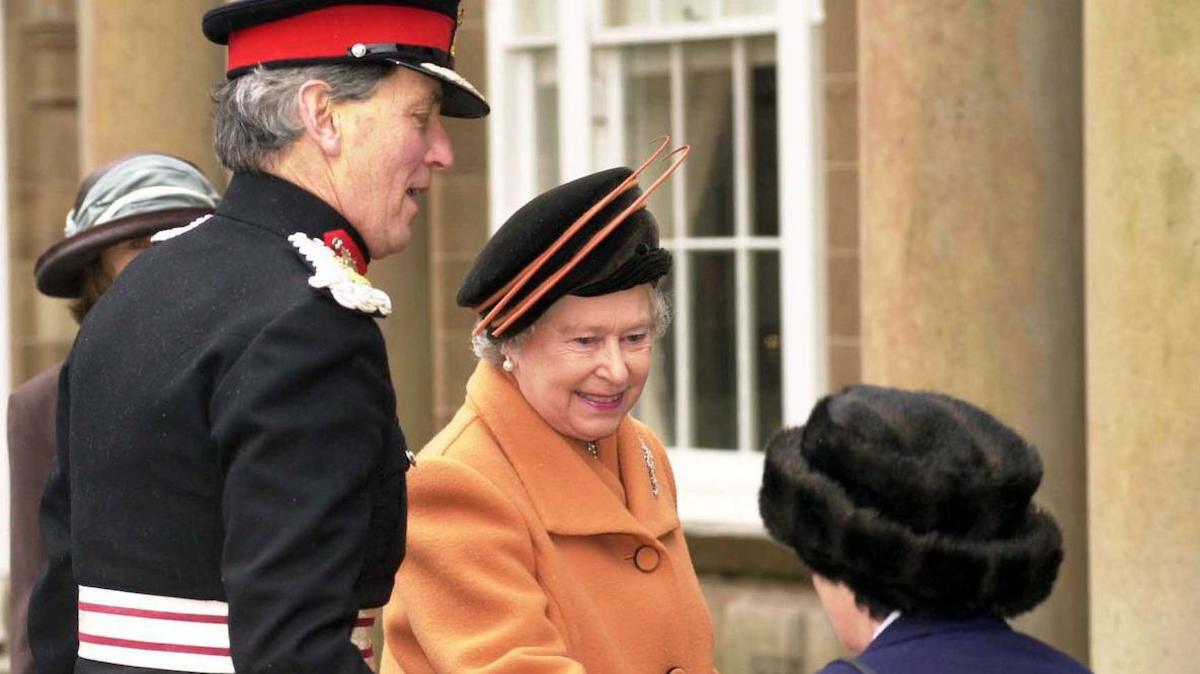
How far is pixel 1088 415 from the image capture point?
462 cm

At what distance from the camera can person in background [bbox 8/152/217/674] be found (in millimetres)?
3826

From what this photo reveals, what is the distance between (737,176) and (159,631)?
4487 millimetres

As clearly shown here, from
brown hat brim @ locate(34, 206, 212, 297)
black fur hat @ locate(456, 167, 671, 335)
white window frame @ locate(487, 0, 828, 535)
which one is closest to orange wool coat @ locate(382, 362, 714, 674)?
black fur hat @ locate(456, 167, 671, 335)

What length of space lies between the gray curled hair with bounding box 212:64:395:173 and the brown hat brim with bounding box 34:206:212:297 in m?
1.58

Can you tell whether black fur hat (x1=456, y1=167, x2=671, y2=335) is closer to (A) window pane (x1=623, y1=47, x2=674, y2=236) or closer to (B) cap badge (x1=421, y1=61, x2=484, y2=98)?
(B) cap badge (x1=421, y1=61, x2=484, y2=98)

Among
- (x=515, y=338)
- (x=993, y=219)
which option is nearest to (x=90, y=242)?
(x=515, y=338)

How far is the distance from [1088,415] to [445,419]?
2960 millimetres

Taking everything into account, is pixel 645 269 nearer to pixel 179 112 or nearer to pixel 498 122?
pixel 179 112

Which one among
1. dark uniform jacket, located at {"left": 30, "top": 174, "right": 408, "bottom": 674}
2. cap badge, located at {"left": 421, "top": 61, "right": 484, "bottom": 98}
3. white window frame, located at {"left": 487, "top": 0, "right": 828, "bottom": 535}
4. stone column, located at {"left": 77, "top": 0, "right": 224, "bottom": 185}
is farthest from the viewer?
white window frame, located at {"left": 487, "top": 0, "right": 828, "bottom": 535}

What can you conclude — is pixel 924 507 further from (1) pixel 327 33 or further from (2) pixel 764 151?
(2) pixel 764 151

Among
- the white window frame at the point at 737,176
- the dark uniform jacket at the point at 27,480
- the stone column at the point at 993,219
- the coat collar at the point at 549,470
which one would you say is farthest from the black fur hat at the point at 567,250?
the white window frame at the point at 737,176

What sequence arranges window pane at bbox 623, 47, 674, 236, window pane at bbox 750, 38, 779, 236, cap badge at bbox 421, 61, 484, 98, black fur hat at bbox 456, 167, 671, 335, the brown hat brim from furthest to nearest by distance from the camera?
window pane at bbox 623, 47, 674, 236 → window pane at bbox 750, 38, 779, 236 → the brown hat brim → black fur hat at bbox 456, 167, 671, 335 → cap badge at bbox 421, 61, 484, 98

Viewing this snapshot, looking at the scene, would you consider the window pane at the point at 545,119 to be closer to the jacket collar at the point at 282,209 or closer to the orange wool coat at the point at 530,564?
the orange wool coat at the point at 530,564

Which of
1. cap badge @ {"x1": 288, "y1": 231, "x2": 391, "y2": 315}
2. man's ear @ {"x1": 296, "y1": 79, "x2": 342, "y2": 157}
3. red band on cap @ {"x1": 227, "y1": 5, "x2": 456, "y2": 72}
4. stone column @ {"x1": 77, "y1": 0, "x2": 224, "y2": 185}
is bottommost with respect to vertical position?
cap badge @ {"x1": 288, "y1": 231, "x2": 391, "y2": 315}
